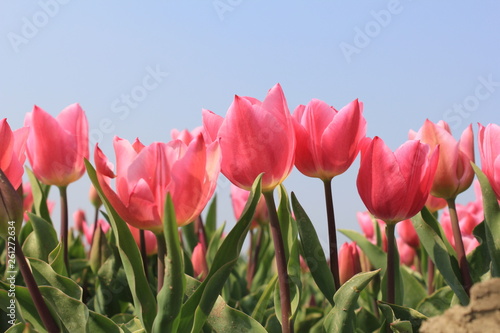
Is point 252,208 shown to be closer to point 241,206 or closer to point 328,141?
point 328,141

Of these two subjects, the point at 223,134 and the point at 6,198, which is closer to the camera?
the point at 6,198

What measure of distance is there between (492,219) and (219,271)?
1.66ft

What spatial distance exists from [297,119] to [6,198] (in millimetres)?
499

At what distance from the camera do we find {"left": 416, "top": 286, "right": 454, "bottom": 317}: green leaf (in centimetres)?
121

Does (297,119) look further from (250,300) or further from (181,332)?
(250,300)

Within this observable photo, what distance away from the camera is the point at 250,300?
63.4 inches

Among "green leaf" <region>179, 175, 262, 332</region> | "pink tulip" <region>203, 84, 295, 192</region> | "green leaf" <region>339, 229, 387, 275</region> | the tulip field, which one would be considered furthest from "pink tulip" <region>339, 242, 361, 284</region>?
"green leaf" <region>179, 175, 262, 332</region>

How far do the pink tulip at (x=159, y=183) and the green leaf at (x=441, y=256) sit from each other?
0.44m

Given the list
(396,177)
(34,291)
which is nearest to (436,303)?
(396,177)

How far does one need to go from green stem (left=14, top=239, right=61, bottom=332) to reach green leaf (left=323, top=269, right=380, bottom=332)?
420 mm

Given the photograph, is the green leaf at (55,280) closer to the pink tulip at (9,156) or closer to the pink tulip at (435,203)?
Answer: the pink tulip at (9,156)

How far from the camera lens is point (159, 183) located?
0.85 metres

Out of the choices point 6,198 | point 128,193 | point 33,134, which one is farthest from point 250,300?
point 6,198

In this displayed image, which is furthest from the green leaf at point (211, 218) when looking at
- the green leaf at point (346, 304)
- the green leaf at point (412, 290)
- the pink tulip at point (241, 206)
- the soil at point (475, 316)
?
the soil at point (475, 316)
